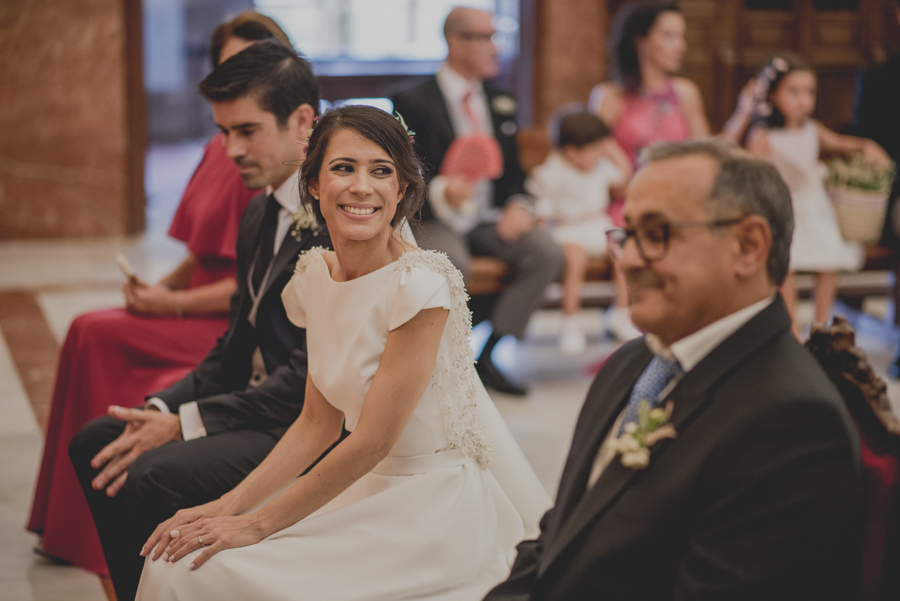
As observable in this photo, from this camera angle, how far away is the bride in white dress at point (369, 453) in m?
1.93

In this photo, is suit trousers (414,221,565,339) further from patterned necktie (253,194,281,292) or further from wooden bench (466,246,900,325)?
patterned necktie (253,194,281,292)

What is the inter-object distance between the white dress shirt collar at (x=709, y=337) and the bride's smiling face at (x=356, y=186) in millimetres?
811

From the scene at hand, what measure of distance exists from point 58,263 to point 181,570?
20.6 ft

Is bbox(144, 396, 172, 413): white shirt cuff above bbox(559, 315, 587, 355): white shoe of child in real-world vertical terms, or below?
above

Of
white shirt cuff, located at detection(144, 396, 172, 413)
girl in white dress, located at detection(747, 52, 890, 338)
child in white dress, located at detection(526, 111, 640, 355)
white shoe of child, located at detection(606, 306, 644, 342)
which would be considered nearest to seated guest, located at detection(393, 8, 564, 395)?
child in white dress, located at detection(526, 111, 640, 355)

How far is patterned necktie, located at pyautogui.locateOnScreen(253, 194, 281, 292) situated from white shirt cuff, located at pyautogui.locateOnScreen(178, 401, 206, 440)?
14.7 inches

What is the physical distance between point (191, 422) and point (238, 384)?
0.88ft

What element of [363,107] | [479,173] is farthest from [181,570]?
[479,173]

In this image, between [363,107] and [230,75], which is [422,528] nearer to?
[363,107]

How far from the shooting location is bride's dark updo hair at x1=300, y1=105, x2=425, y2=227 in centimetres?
208

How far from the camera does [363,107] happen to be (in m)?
2.14

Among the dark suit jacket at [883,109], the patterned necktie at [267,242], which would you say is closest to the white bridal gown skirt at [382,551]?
the patterned necktie at [267,242]

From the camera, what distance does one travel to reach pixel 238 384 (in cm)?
274

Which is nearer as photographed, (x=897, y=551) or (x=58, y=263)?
(x=897, y=551)
